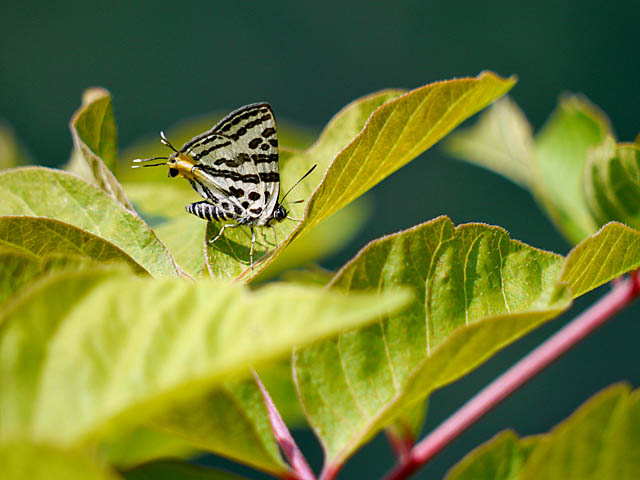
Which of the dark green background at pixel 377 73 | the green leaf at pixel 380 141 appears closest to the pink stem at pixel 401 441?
the green leaf at pixel 380 141

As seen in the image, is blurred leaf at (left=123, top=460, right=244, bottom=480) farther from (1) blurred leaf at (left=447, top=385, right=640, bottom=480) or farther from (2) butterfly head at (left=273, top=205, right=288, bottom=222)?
(2) butterfly head at (left=273, top=205, right=288, bottom=222)

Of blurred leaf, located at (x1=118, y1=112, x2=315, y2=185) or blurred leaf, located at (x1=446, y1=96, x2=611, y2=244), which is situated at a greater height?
blurred leaf, located at (x1=446, y1=96, x2=611, y2=244)

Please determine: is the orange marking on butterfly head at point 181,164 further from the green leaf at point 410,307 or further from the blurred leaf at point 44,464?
the blurred leaf at point 44,464

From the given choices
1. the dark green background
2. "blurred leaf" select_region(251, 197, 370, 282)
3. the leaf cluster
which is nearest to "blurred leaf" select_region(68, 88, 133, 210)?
the leaf cluster

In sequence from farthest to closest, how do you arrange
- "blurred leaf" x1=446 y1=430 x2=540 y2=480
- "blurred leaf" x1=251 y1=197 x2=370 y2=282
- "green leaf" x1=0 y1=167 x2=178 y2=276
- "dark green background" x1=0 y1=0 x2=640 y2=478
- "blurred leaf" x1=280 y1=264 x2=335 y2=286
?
1. "dark green background" x1=0 y1=0 x2=640 y2=478
2. "blurred leaf" x1=251 y1=197 x2=370 y2=282
3. "blurred leaf" x1=280 y1=264 x2=335 y2=286
4. "green leaf" x1=0 y1=167 x2=178 y2=276
5. "blurred leaf" x1=446 y1=430 x2=540 y2=480

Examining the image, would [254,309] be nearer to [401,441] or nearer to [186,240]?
[186,240]

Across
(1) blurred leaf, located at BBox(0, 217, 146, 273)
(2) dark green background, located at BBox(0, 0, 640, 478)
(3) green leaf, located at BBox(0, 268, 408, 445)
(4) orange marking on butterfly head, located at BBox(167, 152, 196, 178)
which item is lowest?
(2) dark green background, located at BBox(0, 0, 640, 478)

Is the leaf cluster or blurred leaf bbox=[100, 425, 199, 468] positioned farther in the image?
blurred leaf bbox=[100, 425, 199, 468]

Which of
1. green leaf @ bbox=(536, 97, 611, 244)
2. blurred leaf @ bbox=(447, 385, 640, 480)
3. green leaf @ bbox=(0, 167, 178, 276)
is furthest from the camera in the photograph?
green leaf @ bbox=(536, 97, 611, 244)
